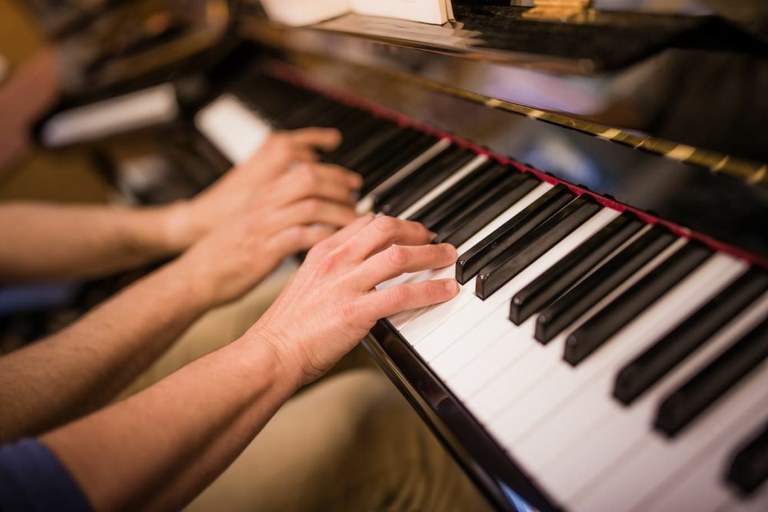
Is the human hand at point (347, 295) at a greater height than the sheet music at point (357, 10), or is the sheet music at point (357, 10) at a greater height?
the sheet music at point (357, 10)

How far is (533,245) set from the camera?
670mm

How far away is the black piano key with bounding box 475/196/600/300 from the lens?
2.10ft

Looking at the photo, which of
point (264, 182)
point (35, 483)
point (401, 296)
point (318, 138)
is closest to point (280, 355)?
point (401, 296)

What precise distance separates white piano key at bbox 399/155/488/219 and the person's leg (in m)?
0.37

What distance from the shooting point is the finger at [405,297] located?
636 mm

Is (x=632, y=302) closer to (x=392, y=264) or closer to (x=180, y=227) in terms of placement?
(x=392, y=264)

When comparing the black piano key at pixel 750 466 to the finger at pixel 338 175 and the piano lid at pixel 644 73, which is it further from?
the finger at pixel 338 175

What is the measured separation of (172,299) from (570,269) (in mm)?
710

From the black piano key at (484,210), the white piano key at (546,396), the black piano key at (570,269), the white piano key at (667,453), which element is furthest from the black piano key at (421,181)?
the white piano key at (667,453)

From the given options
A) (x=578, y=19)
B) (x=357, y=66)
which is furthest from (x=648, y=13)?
(x=357, y=66)

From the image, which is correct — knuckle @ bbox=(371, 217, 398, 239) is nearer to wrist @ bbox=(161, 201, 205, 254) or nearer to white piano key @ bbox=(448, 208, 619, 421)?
white piano key @ bbox=(448, 208, 619, 421)

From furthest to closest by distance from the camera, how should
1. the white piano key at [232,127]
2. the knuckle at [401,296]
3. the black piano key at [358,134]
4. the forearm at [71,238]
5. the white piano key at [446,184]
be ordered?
the white piano key at [232,127]
the forearm at [71,238]
the black piano key at [358,134]
the white piano key at [446,184]
the knuckle at [401,296]

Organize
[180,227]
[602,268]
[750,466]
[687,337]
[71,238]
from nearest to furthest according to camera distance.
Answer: [750,466]
[687,337]
[602,268]
[180,227]
[71,238]

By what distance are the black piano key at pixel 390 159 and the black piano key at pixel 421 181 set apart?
0.05m
